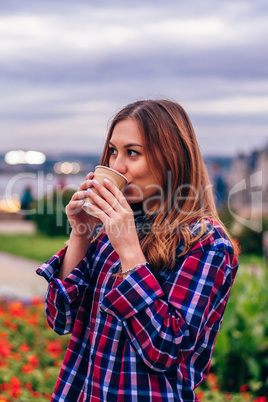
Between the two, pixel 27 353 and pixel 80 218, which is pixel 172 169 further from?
pixel 27 353

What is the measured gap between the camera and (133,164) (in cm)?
152

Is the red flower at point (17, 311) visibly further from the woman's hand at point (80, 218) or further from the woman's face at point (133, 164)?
the woman's face at point (133, 164)

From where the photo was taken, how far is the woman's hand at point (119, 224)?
1374mm

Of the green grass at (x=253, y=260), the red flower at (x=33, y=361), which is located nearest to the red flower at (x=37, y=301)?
the red flower at (x=33, y=361)

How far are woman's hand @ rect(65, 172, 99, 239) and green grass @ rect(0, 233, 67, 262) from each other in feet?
24.8

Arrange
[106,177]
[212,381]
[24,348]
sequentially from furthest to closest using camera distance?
[24,348]
[212,381]
[106,177]

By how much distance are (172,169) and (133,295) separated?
0.46m

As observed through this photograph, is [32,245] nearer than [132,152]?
No

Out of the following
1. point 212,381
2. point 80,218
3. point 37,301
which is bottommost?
point 37,301

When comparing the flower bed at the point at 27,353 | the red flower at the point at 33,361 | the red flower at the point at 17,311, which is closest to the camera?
the flower bed at the point at 27,353

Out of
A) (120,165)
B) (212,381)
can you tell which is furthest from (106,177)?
(212,381)

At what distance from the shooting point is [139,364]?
139 centimetres

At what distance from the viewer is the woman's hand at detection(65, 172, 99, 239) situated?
4.91 feet

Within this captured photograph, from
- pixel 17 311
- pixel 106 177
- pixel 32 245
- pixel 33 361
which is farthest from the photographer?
pixel 32 245
